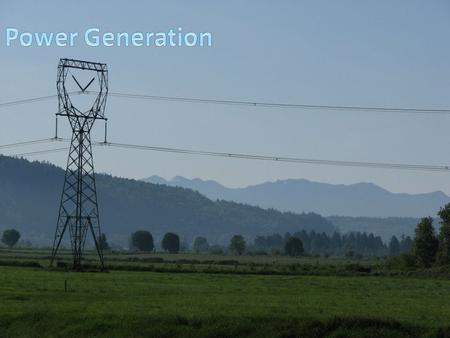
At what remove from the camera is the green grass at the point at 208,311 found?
121 feet

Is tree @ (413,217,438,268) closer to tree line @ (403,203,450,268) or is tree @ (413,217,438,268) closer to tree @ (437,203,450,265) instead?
tree line @ (403,203,450,268)

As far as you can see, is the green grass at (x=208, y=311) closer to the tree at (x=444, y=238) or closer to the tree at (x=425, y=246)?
the tree at (x=444, y=238)

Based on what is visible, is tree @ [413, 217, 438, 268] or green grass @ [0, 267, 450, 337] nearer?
green grass @ [0, 267, 450, 337]

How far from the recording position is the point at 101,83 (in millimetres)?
85688

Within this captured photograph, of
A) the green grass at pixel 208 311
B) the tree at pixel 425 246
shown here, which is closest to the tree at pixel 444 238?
the tree at pixel 425 246

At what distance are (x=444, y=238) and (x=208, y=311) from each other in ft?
308

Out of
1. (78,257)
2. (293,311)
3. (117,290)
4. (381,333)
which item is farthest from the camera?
(78,257)

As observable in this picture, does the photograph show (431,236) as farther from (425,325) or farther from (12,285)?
(425,325)

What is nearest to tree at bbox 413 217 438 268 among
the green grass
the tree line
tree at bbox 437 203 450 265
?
Answer: the tree line

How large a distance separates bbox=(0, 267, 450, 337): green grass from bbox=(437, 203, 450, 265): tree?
6229 centimetres

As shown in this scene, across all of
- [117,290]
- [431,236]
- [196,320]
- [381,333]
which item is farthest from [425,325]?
[431,236]

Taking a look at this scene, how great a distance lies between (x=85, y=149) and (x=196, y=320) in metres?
47.1

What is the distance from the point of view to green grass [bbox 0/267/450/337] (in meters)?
36.8

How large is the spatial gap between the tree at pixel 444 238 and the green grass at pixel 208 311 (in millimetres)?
62295
